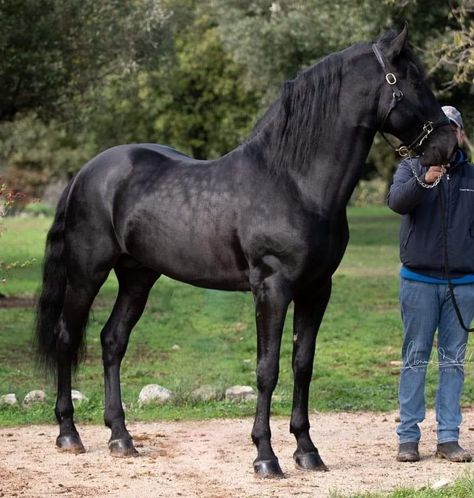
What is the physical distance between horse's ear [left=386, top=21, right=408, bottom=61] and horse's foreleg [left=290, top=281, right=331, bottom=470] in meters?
1.51

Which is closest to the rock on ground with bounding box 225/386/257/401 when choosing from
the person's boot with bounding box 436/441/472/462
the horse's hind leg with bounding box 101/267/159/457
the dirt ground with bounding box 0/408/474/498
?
the dirt ground with bounding box 0/408/474/498

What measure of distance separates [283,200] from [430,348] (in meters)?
1.46

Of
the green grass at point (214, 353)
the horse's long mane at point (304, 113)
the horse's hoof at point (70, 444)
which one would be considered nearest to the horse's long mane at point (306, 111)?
the horse's long mane at point (304, 113)

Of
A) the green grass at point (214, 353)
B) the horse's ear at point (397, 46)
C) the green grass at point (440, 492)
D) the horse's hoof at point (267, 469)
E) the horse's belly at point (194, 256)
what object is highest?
the horse's ear at point (397, 46)

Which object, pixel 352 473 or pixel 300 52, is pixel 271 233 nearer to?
pixel 352 473

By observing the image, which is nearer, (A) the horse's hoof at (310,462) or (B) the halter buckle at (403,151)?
(B) the halter buckle at (403,151)

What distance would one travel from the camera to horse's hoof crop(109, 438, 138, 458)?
24.0ft

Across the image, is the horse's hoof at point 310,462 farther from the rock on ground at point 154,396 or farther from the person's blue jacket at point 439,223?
the rock on ground at point 154,396

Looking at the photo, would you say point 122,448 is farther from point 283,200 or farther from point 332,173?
point 332,173

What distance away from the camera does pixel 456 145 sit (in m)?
6.57

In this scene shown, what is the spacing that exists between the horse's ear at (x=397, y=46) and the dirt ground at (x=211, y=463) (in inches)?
102

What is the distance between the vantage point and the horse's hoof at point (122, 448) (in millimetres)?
7320

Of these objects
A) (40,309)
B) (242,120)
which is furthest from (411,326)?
(242,120)

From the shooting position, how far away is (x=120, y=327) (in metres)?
7.93
